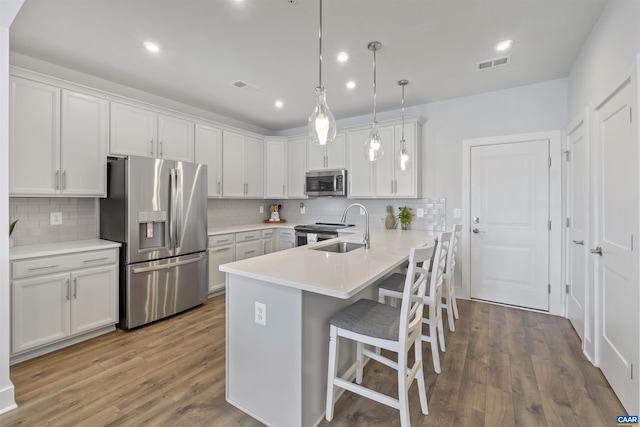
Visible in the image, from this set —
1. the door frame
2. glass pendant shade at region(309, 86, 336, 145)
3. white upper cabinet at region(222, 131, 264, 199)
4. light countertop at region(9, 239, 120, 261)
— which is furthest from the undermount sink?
the door frame

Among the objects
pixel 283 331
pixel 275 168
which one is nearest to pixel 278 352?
pixel 283 331

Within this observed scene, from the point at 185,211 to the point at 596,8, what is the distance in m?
4.05

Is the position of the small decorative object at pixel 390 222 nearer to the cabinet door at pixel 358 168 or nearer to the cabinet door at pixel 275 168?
the cabinet door at pixel 358 168

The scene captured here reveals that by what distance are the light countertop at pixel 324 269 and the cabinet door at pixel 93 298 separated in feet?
5.92

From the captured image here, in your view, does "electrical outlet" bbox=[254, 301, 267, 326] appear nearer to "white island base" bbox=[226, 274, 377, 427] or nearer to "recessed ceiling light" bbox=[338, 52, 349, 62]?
"white island base" bbox=[226, 274, 377, 427]

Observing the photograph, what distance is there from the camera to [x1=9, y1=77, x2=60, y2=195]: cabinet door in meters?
2.53

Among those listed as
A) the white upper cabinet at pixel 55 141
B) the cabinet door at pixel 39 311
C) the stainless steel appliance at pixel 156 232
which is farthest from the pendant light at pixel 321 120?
the cabinet door at pixel 39 311

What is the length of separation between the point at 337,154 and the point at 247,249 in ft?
6.60

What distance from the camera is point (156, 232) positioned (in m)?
3.24

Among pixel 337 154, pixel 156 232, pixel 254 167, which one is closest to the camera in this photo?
pixel 156 232

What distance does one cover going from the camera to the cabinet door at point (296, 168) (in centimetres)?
503

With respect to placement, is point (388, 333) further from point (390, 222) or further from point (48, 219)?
point (48, 219)

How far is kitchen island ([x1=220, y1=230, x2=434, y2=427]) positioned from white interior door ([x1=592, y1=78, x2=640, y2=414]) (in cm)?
139

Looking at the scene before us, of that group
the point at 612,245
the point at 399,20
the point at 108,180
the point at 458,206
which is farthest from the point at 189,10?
the point at 458,206
